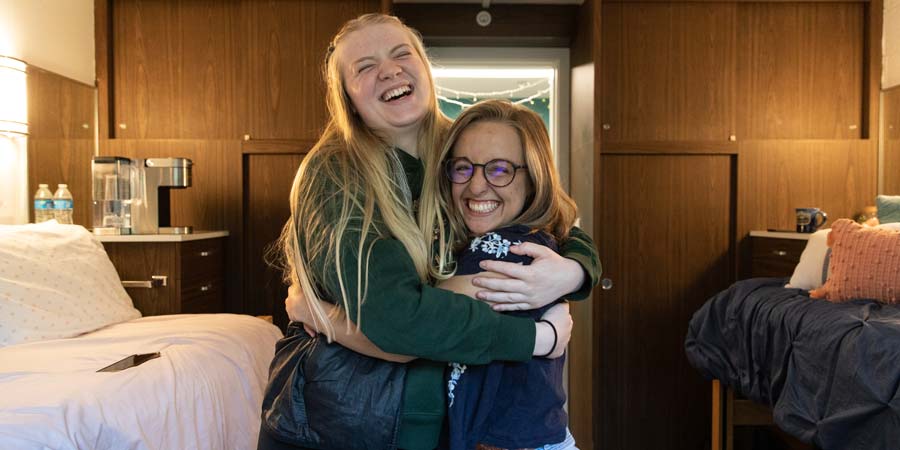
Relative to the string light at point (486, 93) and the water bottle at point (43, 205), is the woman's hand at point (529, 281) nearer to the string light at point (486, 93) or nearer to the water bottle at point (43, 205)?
the water bottle at point (43, 205)

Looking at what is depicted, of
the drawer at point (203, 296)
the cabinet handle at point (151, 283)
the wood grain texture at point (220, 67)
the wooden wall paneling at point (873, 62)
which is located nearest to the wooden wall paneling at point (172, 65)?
the wood grain texture at point (220, 67)

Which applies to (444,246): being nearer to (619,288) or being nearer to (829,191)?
(619,288)

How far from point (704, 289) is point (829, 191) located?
829 millimetres

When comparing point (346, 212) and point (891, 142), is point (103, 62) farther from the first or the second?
point (891, 142)

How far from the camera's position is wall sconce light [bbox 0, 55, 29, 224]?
2738 millimetres

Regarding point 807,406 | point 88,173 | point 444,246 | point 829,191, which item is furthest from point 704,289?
point 88,173

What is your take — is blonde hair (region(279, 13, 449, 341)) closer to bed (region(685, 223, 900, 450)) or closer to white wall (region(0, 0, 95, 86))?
bed (region(685, 223, 900, 450))

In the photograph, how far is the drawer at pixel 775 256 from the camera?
3.20m

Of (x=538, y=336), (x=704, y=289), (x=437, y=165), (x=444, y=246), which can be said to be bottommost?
(x=704, y=289)

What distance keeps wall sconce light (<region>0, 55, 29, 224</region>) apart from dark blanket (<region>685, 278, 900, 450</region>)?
3.12m

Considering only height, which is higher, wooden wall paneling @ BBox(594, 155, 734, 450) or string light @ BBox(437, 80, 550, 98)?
string light @ BBox(437, 80, 550, 98)

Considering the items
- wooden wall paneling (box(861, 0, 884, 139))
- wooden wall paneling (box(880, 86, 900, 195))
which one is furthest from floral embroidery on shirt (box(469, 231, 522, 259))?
wooden wall paneling (box(861, 0, 884, 139))

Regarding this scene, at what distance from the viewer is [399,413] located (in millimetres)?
1050

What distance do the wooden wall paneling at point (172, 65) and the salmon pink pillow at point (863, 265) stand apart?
9.46ft
